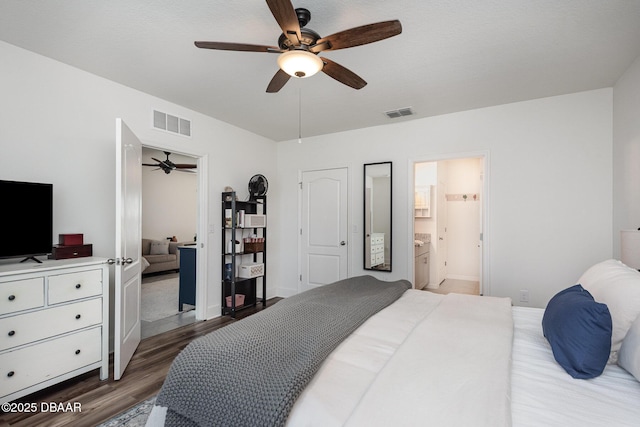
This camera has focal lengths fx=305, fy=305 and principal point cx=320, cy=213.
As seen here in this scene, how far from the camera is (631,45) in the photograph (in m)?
2.31

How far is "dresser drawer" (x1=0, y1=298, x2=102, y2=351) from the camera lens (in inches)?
77.9

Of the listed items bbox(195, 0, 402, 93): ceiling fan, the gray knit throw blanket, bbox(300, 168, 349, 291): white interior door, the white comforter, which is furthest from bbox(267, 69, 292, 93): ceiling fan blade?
bbox(300, 168, 349, 291): white interior door

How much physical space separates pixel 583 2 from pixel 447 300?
6.85 ft

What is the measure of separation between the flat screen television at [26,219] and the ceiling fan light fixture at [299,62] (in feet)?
6.88

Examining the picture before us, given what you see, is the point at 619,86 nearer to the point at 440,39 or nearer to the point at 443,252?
the point at 440,39

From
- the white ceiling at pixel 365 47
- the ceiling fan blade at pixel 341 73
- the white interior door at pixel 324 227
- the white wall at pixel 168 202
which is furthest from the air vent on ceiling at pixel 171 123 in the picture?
the white wall at pixel 168 202

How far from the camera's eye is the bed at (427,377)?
99 centimetres

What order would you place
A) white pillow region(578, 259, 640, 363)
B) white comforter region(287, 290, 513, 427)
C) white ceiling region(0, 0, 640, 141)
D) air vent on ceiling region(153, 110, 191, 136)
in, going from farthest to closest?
air vent on ceiling region(153, 110, 191, 136), white ceiling region(0, 0, 640, 141), white pillow region(578, 259, 640, 363), white comforter region(287, 290, 513, 427)

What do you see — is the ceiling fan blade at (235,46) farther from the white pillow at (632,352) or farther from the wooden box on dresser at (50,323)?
the white pillow at (632,352)

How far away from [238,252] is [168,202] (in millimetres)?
4658

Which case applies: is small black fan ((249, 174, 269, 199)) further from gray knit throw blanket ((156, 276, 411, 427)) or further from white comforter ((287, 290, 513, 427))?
white comforter ((287, 290, 513, 427))

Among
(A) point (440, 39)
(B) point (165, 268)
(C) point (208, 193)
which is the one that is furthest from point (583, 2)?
(B) point (165, 268)

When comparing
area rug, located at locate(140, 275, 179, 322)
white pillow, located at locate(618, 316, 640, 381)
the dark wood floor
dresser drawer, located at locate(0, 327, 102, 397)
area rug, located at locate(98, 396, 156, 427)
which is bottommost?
area rug, located at locate(140, 275, 179, 322)

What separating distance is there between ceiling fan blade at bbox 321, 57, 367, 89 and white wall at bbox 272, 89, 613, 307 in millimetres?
2028
